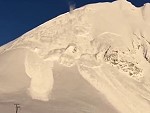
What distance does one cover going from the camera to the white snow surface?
96.7 metres

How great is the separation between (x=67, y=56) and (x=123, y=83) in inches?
536

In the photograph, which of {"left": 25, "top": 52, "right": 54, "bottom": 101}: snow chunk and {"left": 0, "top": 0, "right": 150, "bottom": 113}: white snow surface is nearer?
{"left": 0, "top": 0, "right": 150, "bottom": 113}: white snow surface

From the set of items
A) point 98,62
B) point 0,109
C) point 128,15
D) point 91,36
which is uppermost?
point 128,15

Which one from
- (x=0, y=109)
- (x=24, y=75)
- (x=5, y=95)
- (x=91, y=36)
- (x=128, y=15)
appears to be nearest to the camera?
(x=0, y=109)

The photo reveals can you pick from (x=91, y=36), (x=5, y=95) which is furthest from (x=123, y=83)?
(x=5, y=95)

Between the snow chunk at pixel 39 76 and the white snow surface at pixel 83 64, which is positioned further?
the snow chunk at pixel 39 76

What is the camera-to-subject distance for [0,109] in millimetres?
86562

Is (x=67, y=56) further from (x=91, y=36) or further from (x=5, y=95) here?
(x=5, y=95)

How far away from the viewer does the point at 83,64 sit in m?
107

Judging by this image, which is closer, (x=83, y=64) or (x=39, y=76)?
(x=39, y=76)

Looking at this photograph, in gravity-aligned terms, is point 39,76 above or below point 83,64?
below

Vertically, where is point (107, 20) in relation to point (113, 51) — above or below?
above

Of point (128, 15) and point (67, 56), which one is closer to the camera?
point (67, 56)

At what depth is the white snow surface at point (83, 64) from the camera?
317 ft
